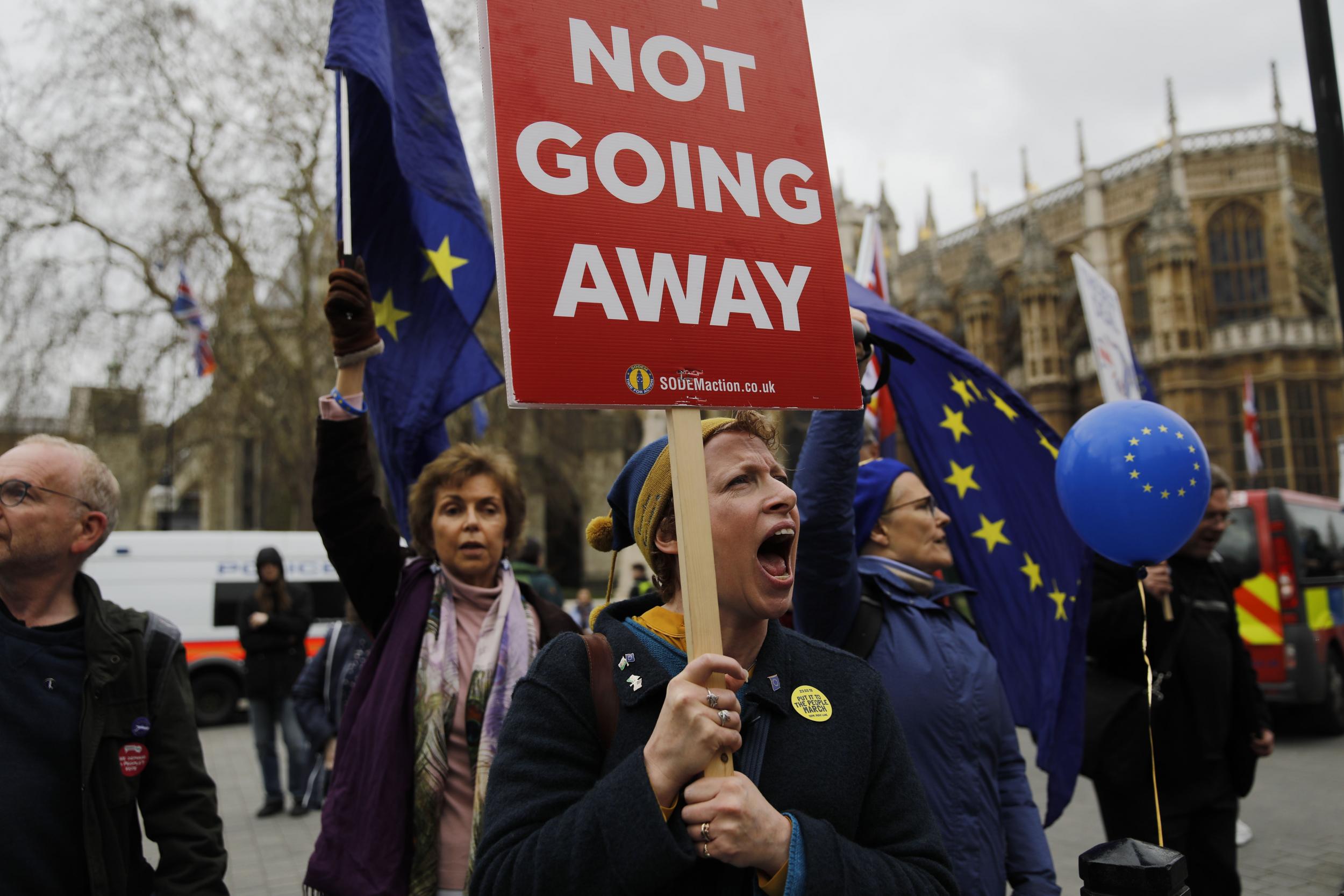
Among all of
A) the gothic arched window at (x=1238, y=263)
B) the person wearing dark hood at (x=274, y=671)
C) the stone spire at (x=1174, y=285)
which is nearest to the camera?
the person wearing dark hood at (x=274, y=671)

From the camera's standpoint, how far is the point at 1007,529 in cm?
368

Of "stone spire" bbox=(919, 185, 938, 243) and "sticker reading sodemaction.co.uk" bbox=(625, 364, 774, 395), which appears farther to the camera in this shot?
"stone spire" bbox=(919, 185, 938, 243)

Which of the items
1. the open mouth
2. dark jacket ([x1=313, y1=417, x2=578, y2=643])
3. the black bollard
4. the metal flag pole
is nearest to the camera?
the open mouth

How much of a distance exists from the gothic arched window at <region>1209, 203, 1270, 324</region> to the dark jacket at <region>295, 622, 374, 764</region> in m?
39.4

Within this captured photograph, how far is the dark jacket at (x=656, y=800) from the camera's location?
56.3 inches

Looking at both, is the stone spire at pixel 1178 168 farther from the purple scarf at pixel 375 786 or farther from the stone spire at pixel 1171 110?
the purple scarf at pixel 375 786

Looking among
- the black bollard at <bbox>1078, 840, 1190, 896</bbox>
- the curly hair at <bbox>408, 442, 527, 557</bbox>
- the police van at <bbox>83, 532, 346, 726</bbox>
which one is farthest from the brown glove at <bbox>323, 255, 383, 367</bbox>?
the police van at <bbox>83, 532, 346, 726</bbox>

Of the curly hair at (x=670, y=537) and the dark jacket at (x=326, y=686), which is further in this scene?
the dark jacket at (x=326, y=686)

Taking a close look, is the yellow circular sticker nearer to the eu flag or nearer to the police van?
the eu flag

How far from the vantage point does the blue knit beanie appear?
3049mm

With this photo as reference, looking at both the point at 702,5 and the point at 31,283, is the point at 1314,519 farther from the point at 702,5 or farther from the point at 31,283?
the point at 31,283

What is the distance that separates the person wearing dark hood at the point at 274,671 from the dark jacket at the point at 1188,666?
6.27 m

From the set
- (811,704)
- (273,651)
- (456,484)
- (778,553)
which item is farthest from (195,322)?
(811,704)

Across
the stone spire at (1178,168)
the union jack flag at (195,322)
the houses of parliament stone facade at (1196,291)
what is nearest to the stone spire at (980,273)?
the houses of parliament stone facade at (1196,291)
